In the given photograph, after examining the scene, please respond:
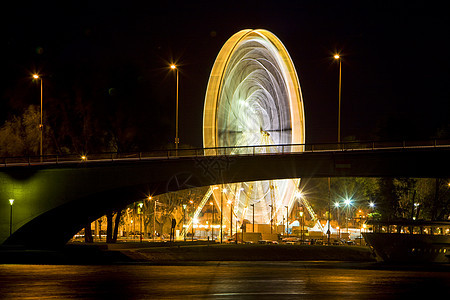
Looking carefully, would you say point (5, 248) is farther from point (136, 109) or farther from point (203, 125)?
point (136, 109)

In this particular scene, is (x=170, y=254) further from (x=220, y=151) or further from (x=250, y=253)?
(x=220, y=151)

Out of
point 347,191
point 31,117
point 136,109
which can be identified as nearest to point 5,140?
point 31,117

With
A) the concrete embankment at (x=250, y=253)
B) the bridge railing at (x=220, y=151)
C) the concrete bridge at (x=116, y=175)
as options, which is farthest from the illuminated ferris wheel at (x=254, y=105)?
the concrete bridge at (x=116, y=175)

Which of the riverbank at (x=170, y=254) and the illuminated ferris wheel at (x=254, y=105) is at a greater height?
the illuminated ferris wheel at (x=254, y=105)

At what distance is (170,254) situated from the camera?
6059cm

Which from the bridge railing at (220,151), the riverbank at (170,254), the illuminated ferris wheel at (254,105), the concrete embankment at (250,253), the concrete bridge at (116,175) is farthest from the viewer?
the illuminated ferris wheel at (254,105)

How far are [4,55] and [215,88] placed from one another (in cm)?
2702

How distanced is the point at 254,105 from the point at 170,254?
2135 cm

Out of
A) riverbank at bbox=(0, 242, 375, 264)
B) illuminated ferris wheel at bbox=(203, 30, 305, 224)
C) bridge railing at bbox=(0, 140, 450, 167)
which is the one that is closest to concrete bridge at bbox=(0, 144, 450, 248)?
bridge railing at bbox=(0, 140, 450, 167)

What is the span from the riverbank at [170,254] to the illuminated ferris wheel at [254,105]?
735 centimetres

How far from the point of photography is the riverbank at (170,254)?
4491cm

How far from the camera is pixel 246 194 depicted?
76938 mm

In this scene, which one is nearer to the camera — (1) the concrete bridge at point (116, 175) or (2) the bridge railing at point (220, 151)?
(2) the bridge railing at point (220, 151)

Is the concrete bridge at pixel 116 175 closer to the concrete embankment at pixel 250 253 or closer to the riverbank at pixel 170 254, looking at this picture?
the riverbank at pixel 170 254
